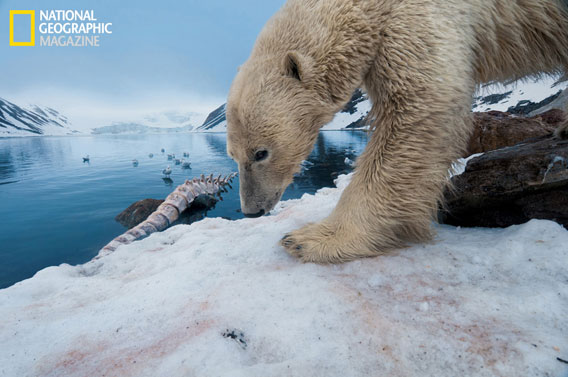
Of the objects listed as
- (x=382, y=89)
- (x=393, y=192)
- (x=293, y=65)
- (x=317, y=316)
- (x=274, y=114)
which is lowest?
(x=317, y=316)

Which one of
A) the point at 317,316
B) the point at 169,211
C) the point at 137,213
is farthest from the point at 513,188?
the point at 137,213

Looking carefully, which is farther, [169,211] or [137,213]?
[137,213]

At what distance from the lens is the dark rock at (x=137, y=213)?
224 inches

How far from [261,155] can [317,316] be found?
1.32 meters

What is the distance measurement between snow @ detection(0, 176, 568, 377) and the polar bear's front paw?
3.6 inches

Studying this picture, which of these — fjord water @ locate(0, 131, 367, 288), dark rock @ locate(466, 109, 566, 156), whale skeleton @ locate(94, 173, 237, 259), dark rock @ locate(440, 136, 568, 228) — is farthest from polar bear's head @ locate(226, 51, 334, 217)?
dark rock @ locate(466, 109, 566, 156)

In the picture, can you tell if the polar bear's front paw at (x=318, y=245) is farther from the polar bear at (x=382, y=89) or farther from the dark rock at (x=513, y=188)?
the dark rock at (x=513, y=188)

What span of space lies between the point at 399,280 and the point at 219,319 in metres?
1.19

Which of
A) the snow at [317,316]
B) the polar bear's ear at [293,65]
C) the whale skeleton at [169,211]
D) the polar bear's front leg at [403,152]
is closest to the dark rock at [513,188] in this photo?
the snow at [317,316]

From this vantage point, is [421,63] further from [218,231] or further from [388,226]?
[218,231]

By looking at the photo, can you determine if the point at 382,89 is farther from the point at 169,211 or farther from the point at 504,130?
the point at 169,211

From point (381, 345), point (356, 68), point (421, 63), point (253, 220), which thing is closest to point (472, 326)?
point (381, 345)

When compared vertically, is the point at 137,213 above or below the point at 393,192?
below

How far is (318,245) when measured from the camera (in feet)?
6.86
